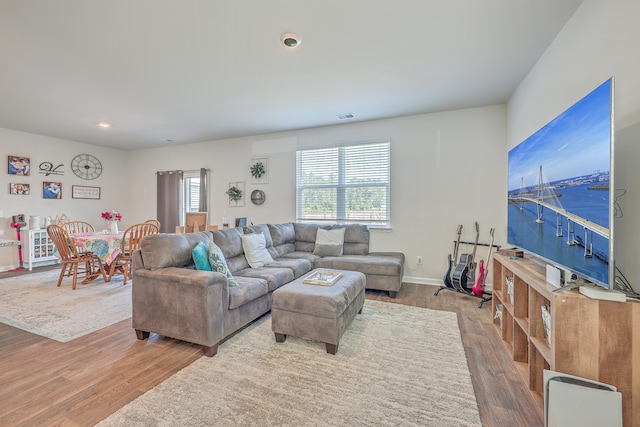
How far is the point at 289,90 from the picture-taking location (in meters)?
3.36

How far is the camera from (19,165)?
5141 millimetres

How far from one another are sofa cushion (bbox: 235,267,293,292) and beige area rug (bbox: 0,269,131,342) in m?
1.32

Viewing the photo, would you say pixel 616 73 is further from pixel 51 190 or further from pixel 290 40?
pixel 51 190

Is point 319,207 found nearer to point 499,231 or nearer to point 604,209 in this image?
point 499,231

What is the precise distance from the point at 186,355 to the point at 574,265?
2.69 meters

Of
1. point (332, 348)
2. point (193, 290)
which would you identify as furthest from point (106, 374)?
point (332, 348)

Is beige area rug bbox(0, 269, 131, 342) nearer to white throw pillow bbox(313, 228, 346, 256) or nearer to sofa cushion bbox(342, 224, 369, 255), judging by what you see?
white throw pillow bbox(313, 228, 346, 256)

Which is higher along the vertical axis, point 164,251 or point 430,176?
point 430,176

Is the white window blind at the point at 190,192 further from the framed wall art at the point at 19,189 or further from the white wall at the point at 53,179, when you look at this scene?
the framed wall art at the point at 19,189

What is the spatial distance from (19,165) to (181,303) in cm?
554

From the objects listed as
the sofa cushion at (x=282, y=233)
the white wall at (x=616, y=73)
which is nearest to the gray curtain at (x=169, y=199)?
the sofa cushion at (x=282, y=233)

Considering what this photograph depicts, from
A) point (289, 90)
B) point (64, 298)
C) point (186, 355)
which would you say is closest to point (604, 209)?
point (186, 355)

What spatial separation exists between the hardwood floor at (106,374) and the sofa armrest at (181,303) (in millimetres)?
172

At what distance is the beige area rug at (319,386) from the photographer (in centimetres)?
154
